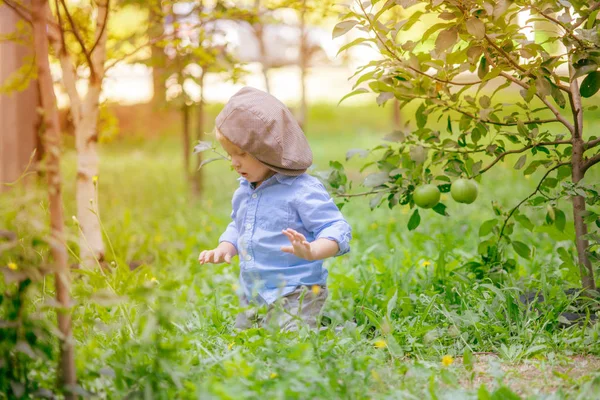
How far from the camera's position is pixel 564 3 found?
2.22 meters

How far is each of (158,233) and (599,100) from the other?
4358 millimetres

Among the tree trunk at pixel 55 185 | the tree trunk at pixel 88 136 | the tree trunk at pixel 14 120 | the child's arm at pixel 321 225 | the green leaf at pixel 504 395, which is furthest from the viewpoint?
the tree trunk at pixel 14 120

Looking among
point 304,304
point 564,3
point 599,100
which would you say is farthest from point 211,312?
point 599,100

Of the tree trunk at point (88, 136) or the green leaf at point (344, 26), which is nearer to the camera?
the green leaf at point (344, 26)

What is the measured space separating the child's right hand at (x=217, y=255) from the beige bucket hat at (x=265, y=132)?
38 centimetres

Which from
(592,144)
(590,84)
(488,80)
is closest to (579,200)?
(592,144)

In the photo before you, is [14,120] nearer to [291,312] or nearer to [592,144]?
[291,312]

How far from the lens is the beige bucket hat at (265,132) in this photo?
7.73ft

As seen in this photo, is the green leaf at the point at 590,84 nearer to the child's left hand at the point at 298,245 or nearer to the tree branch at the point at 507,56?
the tree branch at the point at 507,56

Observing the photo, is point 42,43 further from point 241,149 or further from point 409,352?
point 409,352

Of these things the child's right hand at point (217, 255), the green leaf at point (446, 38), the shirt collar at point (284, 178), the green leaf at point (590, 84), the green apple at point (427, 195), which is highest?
the green leaf at point (446, 38)

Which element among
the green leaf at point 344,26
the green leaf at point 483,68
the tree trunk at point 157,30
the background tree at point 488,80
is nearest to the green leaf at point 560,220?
the background tree at point 488,80

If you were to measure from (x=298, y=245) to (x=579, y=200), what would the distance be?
3.74ft

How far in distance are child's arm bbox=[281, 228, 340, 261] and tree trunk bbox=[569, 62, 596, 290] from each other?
3.15ft
